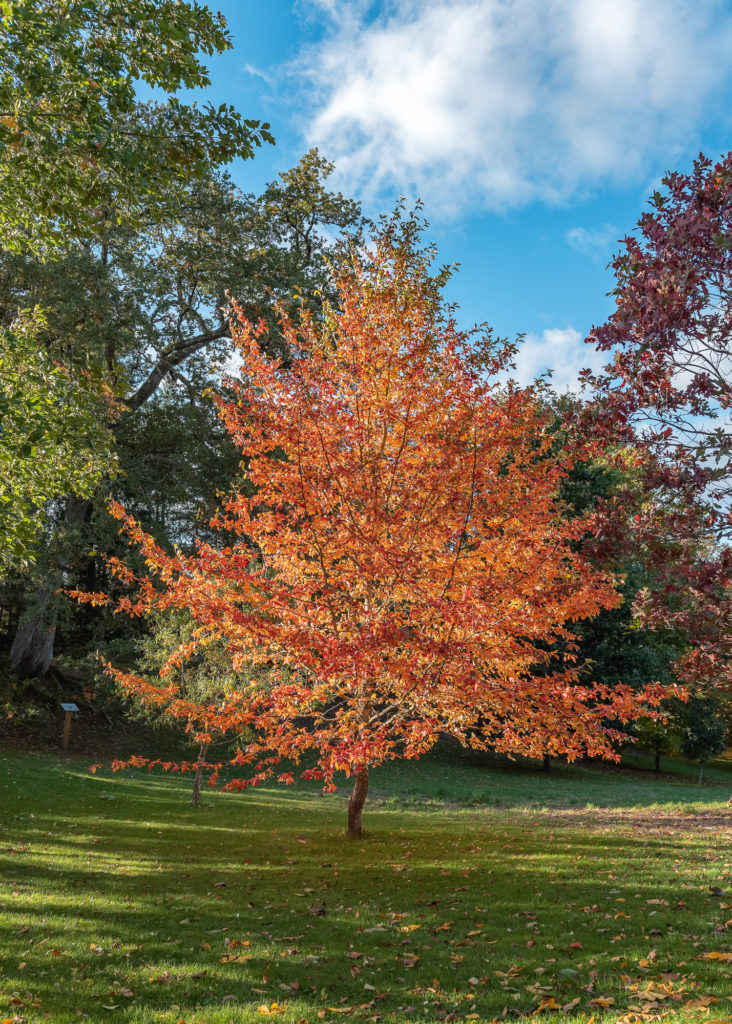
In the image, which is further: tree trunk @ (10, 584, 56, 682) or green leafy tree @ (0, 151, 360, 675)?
tree trunk @ (10, 584, 56, 682)

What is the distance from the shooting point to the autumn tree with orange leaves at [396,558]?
887cm

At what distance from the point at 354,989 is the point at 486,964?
1200mm

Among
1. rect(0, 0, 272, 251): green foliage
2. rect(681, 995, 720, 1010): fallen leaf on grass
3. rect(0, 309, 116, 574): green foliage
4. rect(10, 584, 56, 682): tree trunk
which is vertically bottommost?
rect(681, 995, 720, 1010): fallen leaf on grass

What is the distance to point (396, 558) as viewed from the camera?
29.3 feet

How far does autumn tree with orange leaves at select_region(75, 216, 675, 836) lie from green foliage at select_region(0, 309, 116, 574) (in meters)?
1.38

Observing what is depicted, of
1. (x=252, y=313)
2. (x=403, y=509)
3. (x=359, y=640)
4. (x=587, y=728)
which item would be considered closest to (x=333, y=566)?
(x=403, y=509)

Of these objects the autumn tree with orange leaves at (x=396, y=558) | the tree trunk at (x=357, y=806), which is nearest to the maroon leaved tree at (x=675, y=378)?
the autumn tree with orange leaves at (x=396, y=558)

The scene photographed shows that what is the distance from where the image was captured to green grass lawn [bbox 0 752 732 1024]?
512cm

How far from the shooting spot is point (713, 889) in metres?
8.11

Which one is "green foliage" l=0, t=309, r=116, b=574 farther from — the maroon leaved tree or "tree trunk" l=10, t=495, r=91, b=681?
"tree trunk" l=10, t=495, r=91, b=681

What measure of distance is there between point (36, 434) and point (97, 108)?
427cm

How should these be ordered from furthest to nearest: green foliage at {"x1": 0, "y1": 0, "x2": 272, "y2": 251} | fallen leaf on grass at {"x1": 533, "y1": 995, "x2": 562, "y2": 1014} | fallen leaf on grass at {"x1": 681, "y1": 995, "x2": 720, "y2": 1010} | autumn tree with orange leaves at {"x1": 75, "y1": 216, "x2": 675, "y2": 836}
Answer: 1. autumn tree with orange leaves at {"x1": 75, "y1": 216, "x2": 675, "y2": 836}
2. green foliage at {"x1": 0, "y1": 0, "x2": 272, "y2": 251}
3. fallen leaf on grass at {"x1": 533, "y1": 995, "x2": 562, "y2": 1014}
4. fallen leaf on grass at {"x1": 681, "y1": 995, "x2": 720, "y2": 1010}

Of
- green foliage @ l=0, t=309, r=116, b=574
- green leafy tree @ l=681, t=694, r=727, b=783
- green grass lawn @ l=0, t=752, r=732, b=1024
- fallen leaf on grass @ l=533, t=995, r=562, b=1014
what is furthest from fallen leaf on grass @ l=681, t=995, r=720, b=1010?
green leafy tree @ l=681, t=694, r=727, b=783

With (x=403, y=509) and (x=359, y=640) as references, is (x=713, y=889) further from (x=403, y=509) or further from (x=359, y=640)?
(x=403, y=509)
